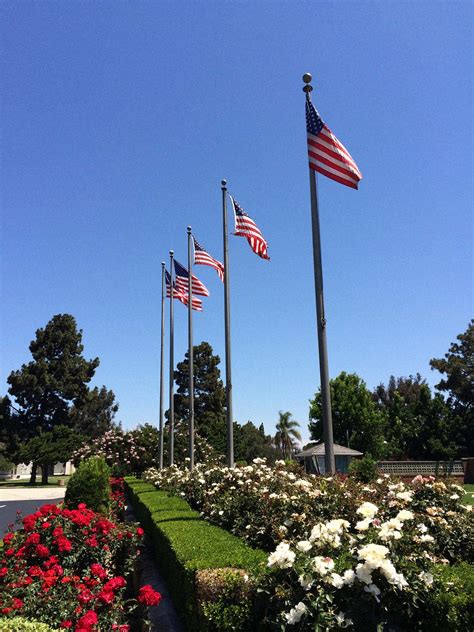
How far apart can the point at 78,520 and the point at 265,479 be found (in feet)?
10.4

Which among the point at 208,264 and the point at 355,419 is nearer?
the point at 208,264

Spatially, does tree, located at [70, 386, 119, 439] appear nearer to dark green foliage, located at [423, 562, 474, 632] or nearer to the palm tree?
the palm tree

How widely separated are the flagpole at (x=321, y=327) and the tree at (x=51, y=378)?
151ft

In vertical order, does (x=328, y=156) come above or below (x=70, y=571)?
above

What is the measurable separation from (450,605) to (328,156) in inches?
290

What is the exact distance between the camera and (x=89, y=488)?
11992mm

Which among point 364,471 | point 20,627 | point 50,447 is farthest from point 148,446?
point 20,627

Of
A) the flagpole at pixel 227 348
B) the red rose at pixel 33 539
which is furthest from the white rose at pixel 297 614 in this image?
the flagpole at pixel 227 348

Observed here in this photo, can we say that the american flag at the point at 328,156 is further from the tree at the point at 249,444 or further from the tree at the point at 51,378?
the tree at the point at 51,378

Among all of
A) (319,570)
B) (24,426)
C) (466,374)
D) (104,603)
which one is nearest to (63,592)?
(104,603)

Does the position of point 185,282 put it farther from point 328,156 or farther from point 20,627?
point 20,627

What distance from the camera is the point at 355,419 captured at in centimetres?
4869

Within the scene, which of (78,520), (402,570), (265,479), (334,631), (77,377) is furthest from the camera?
(77,377)

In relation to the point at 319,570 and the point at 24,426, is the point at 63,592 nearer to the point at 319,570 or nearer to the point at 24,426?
the point at 319,570
